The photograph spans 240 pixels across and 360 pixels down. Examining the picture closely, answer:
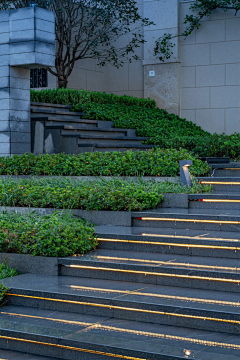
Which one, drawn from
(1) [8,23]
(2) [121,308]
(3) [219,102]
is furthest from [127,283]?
(3) [219,102]

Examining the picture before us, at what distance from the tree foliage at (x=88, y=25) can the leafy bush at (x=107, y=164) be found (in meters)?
5.48

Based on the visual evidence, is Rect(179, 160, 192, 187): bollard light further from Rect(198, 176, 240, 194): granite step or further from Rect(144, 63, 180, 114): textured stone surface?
Rect(144, 63, 180, 114): textured stone surface

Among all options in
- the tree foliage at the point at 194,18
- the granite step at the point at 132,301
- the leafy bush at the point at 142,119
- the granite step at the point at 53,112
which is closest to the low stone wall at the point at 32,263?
the granite step at the point at 132,301

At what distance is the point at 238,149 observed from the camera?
32.1 feet

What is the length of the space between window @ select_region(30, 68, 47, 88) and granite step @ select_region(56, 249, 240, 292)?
1015 cm

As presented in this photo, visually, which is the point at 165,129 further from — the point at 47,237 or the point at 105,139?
the point at 47,237

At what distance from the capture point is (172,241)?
5840 mm

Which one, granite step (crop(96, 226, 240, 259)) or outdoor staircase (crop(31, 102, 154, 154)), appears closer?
granite step (crop(96, 226, 240, 259))

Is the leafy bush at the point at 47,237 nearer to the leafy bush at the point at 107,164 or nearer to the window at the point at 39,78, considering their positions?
the leafy bush at the point at 107,164

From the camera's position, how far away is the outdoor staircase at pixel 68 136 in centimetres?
1033

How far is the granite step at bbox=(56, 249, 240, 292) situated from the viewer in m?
4.89

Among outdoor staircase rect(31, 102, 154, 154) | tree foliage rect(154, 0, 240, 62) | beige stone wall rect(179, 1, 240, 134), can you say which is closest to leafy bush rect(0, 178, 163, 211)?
outdoor staircase rect(31, 102, 154, 154)

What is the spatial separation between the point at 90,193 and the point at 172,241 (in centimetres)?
172

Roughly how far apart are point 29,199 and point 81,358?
3579mm
